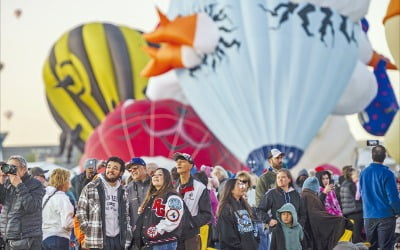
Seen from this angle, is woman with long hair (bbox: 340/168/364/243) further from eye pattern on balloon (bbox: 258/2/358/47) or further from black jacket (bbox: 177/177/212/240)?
eye pattern on balloon (bbox: 258/2/358/47)

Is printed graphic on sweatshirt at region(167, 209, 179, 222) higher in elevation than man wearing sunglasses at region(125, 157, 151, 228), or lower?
lower

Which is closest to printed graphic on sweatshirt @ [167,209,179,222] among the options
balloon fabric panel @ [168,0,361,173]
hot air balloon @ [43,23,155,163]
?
balloon fabric panel @ [168,0,361,173]

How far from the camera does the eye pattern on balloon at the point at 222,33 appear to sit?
22.9m

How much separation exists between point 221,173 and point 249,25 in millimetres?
11728

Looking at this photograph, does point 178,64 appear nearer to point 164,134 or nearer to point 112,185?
point 164,134

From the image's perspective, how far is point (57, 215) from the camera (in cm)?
848

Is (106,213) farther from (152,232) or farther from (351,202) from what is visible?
(351,202)

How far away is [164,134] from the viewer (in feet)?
79.7

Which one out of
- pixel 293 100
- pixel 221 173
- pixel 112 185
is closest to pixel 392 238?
pixel 221 173

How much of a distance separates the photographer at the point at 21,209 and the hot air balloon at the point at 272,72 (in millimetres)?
14860

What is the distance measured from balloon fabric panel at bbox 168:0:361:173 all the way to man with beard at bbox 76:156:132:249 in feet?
50.1

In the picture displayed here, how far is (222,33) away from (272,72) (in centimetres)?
158

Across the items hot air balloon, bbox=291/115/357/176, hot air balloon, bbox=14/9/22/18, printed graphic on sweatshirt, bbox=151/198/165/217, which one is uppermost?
hot air balloon, bbox=14/9/22/18

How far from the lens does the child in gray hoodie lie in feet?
26.3
